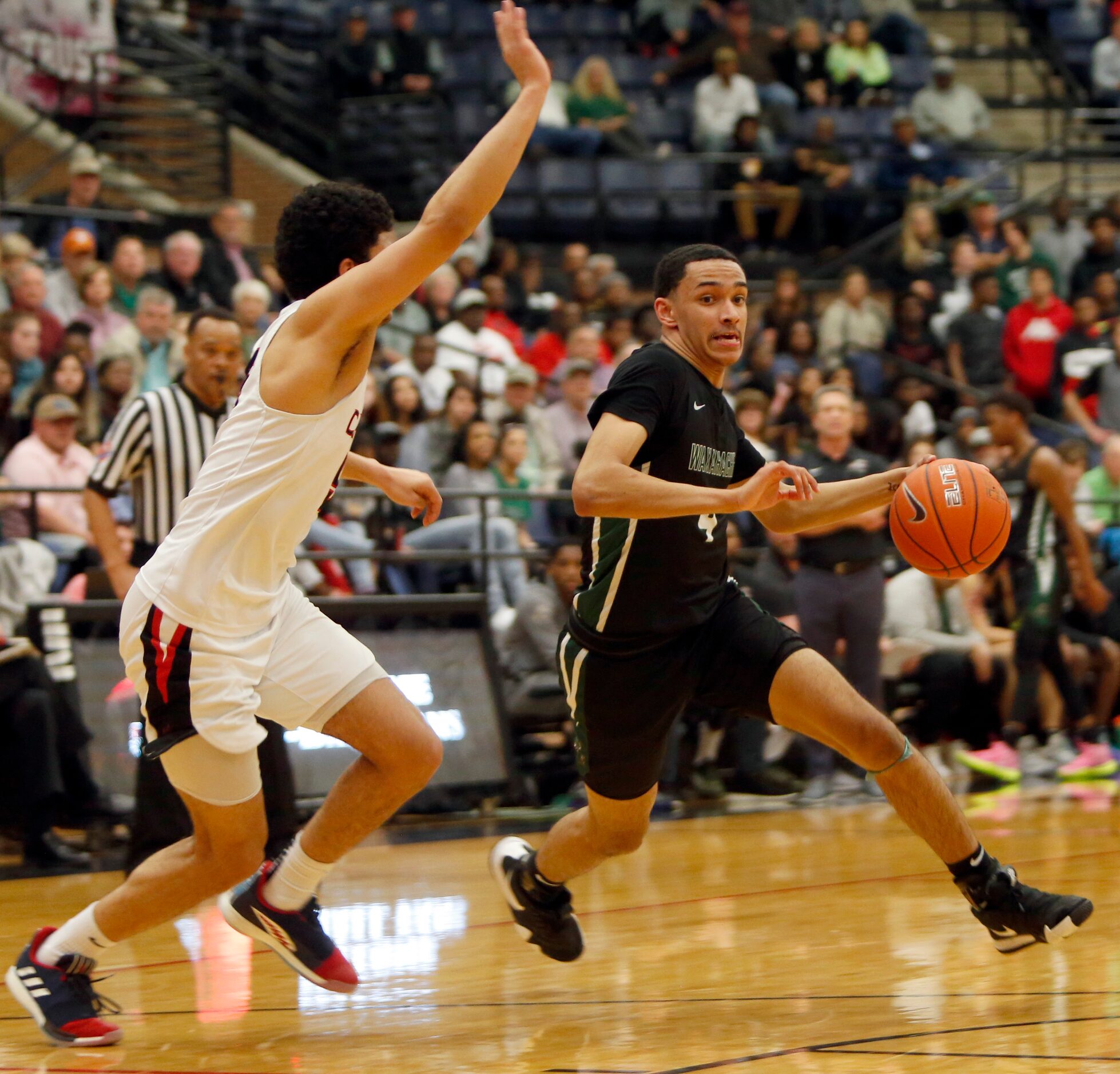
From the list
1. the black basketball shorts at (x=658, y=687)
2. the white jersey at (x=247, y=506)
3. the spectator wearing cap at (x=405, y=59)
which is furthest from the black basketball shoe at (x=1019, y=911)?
the spectator wearing cap at (x=405, y=59)

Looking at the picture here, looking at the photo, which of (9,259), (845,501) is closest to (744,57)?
(9,259)

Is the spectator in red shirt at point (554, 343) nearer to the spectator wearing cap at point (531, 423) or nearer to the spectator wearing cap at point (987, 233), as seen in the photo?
the spectator wearing cap at point (531, 423)

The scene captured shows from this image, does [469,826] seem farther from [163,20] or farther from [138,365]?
[163,20]

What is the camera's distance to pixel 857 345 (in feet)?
47.2

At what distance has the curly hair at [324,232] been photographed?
4004mm

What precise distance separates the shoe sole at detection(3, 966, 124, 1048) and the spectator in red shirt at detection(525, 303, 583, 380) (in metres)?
9.11

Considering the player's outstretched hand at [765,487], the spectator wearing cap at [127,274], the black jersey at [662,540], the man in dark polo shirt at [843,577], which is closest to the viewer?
the player's outstretched hand at [765,487]

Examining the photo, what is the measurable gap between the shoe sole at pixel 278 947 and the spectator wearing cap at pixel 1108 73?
55.1 ft

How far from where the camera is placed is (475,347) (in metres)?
12.7

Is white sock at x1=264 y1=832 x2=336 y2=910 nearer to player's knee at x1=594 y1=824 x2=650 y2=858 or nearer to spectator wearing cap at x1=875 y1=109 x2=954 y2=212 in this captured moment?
player's knee at x1=594 y1=824 x2=650 y2=858

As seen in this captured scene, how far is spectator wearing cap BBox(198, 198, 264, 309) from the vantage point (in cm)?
1168

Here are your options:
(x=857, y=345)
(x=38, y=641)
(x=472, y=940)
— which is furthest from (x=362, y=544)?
(x=857, y=345)

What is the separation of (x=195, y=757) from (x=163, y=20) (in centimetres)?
1387

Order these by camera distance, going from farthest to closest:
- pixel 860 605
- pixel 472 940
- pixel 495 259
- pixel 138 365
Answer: pixel 495 259
pixel 138 365
pixel 860 605
pixel 472 940
